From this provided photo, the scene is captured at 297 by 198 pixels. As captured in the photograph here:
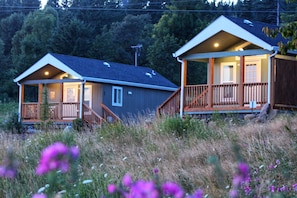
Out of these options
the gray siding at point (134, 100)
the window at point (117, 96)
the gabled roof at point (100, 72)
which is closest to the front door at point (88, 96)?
the gray siding at point (134, 100)

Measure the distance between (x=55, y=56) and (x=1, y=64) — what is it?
2279 cm

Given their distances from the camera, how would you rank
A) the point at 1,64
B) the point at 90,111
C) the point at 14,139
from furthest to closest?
1. the point at 1,64
2. the point at 90,111
3. the point at 14,139

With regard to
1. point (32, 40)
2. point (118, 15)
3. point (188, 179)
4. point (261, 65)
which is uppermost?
point (118, 15)

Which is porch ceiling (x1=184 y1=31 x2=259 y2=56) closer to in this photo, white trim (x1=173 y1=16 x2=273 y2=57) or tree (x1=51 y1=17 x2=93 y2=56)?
white trim (x1=173 y1=16 x2=273 y2=57)

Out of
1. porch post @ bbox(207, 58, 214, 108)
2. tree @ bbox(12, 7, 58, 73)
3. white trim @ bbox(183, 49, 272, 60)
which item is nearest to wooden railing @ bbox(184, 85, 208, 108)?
porch post @ bbox(207, 58, 214, 108)

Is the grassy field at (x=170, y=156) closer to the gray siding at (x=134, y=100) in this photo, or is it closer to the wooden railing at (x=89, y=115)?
the wooden railing at (x=89, y=115)

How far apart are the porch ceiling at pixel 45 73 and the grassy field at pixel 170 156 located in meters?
16.8

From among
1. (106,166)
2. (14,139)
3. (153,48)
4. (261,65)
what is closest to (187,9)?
(153,48)

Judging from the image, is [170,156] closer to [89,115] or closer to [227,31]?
[227,31]

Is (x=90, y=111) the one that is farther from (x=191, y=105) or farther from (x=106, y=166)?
(x=106, y=166)

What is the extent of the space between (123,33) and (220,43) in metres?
35.9

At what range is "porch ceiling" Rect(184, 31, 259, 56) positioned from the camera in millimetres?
22125

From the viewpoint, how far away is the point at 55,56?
29.6m

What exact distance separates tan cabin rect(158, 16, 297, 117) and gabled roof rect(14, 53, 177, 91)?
657cm
